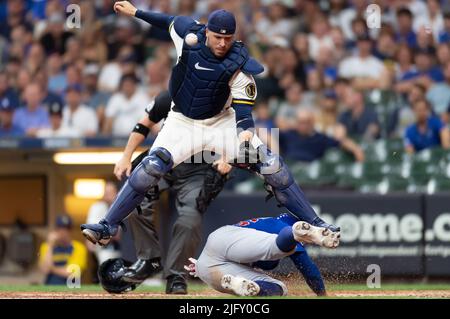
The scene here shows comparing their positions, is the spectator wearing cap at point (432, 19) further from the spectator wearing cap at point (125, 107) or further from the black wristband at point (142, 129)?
the black wristband at point (142, 129)

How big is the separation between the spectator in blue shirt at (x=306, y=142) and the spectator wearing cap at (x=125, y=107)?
1892 millimetres

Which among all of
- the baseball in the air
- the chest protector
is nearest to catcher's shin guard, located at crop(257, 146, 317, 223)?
the chest protector

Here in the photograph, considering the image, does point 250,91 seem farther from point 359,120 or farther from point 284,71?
point 284,71

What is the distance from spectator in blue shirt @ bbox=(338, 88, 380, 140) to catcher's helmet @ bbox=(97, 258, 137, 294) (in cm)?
515

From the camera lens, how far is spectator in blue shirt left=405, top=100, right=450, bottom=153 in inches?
511

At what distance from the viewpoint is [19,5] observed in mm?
17516

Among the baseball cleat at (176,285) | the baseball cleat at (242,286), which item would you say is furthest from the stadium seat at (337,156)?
the baseball cleat at (242,286)

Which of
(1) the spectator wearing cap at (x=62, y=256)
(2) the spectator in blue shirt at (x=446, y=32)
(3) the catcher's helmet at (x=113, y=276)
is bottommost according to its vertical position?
(1) the spectator wearing cap at (x=62, y=256)

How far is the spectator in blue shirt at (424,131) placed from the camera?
42.6 ft

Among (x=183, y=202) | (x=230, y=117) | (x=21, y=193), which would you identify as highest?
(x=230, y=117)
